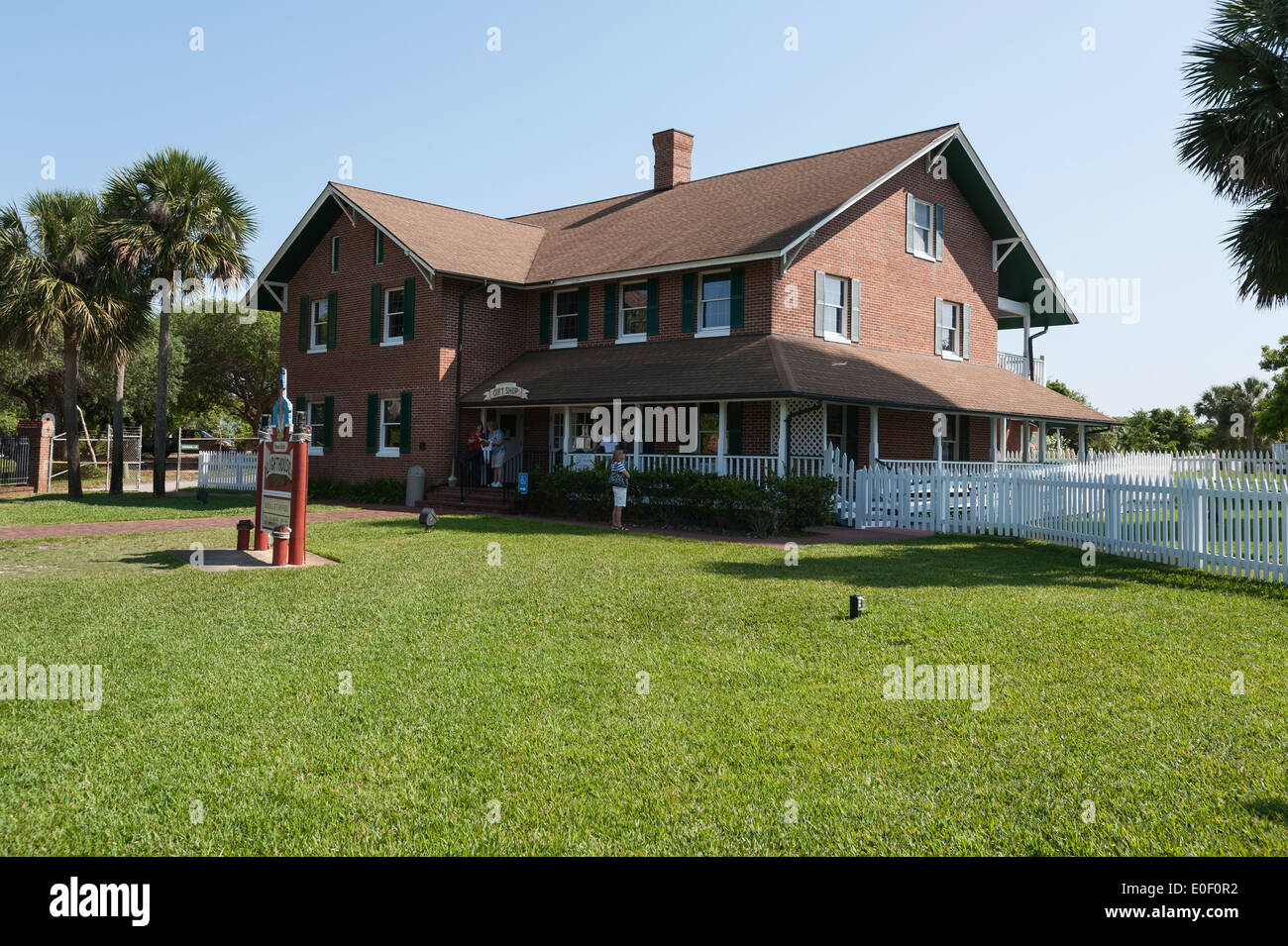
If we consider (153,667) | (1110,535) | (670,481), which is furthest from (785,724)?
(670,481)

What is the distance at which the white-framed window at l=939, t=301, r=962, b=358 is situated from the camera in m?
26.5

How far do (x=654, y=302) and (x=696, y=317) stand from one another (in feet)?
4.41

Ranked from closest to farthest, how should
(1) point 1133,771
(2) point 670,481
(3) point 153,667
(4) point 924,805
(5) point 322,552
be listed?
(4) point 924,805
(1) point 1133,771
(3) point 153,667
(5) point 322,552
(2) point 670,481

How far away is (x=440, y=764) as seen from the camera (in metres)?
5.04

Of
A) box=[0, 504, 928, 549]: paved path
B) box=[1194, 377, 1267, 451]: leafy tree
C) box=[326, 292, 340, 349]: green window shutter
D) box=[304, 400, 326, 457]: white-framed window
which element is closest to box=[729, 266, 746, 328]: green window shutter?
box=[0, 504, 928, 549]: paved path

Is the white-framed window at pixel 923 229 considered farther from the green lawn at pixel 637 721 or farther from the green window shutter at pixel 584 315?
the green lawn at pixel 637 721

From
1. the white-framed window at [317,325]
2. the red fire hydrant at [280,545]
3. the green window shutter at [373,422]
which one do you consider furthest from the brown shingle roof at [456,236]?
the red fire hydrant at [280,545]

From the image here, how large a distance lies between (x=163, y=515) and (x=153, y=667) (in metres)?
15.5

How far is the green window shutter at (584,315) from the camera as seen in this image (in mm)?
24984

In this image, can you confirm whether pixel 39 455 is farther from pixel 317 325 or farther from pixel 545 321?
pixel 545 321

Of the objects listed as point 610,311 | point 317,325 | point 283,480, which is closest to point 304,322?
point 317,325
